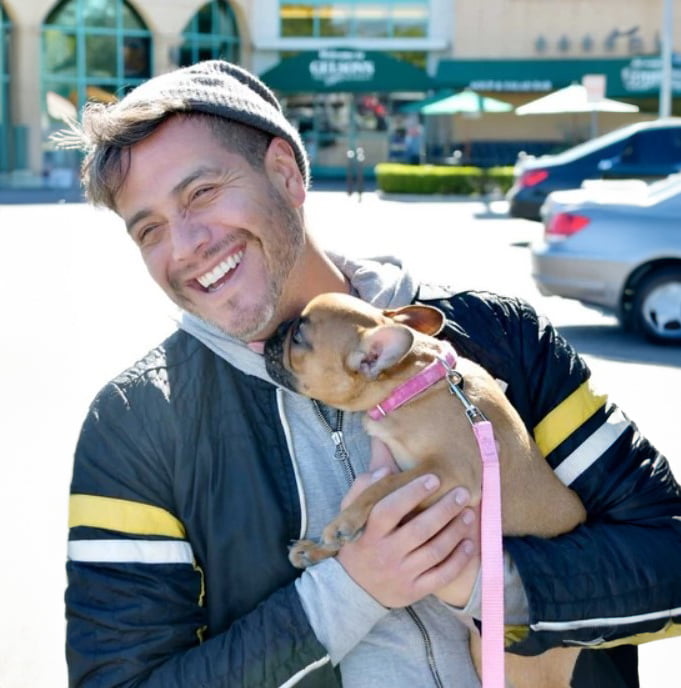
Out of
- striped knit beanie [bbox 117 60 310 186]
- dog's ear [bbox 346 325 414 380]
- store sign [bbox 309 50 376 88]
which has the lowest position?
dog's ear [bbox 346 325 414 380]

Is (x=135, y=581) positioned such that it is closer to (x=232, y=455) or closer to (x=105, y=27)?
(x=232, y=455)

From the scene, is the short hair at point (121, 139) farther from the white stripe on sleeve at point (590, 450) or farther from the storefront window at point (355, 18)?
the storefront window at point (355, 18)

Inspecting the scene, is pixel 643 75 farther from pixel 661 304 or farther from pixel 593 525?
pixel 593 525

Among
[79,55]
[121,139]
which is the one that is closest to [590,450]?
[121,139]

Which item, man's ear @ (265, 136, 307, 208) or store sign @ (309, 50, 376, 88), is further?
store sign @ (309, 50, 376, 88)

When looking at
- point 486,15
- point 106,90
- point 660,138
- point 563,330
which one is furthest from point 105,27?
point 563,330

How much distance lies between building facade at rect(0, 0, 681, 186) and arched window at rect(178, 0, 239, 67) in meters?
0.05

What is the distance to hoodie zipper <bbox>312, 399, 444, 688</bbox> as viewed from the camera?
2396 millimetres

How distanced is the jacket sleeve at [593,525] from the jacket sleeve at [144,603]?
1.61 feet

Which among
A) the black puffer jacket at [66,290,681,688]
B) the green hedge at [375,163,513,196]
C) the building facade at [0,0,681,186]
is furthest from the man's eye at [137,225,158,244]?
the building facade at [0,0,681,186]

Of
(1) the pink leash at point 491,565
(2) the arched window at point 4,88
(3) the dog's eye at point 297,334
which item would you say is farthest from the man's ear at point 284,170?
(2) the arched window at point 4,88

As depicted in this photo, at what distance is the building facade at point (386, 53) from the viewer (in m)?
39.4

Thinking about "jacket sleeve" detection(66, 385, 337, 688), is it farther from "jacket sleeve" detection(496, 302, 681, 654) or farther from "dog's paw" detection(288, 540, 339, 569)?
"jacket sleeve" detection(496, 302, 681, 654)

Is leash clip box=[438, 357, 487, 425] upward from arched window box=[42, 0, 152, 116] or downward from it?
downward
